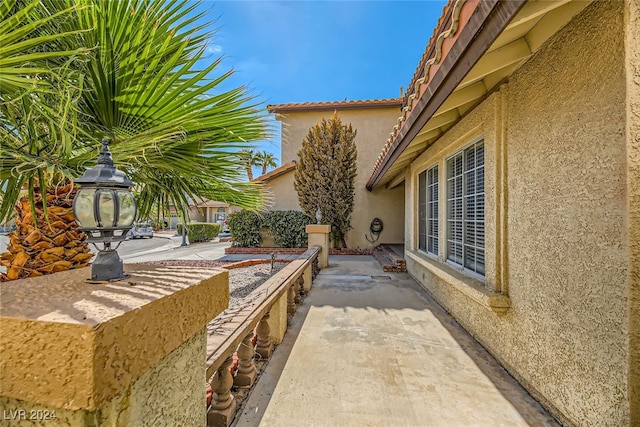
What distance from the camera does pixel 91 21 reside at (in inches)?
75.3

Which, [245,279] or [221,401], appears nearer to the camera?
[221,401]

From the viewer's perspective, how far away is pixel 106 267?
1197 millimetres

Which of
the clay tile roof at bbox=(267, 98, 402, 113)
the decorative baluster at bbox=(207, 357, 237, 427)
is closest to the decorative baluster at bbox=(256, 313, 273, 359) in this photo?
the decorative baluster at bbox=(207, 357, 237, 427)

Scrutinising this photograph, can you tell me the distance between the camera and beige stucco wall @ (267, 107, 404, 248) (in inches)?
527

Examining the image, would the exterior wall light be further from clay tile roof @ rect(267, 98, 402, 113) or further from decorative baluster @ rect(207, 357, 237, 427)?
clay tile roof @ rect(267, 98, 402, 113)

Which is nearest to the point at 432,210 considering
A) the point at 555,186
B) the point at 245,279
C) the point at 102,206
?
the point at 555,186

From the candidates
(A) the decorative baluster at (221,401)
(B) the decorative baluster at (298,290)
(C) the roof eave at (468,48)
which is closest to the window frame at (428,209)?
(B) the decorative baluster at (298,290)

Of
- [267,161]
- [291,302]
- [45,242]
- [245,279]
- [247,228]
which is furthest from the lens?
Result: [267,161]

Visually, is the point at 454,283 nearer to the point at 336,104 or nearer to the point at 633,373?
the point at 633,373

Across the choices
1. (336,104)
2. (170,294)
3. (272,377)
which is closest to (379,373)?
(272,377)

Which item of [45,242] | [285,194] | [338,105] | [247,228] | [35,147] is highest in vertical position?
[338,105]

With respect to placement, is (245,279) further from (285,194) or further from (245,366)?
(285,194)

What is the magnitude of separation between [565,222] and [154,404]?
3.00 metres

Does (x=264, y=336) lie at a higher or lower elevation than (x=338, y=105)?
lower
